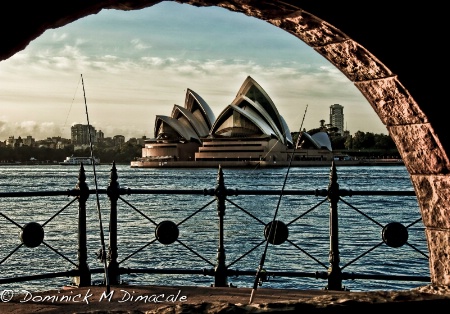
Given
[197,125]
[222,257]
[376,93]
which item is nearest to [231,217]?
[222,257]

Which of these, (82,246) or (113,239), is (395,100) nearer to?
(113,239)

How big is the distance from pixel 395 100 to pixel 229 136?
68.8 meters

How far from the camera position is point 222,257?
5062mm

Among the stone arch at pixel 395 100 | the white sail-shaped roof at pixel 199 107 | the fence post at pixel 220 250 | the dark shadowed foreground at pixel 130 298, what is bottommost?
the dark shadowed foreground at pixel 130 298

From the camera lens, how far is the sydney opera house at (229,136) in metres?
59.3

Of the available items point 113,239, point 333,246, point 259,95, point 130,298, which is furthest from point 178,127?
point 130,298

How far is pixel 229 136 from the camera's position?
234 ft

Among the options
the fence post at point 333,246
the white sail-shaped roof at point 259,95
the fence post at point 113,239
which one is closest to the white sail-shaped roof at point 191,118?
the white sail-shaped roof at point 259,95

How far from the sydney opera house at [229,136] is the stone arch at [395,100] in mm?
45883

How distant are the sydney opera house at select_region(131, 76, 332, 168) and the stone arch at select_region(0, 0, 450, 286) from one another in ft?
151

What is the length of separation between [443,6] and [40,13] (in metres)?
1.57

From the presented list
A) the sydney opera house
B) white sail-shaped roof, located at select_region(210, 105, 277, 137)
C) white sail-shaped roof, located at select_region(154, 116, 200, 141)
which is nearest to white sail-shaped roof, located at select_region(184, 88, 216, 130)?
the sydney opera house

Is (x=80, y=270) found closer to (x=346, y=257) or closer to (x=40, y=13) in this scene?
(x=40, y=13)

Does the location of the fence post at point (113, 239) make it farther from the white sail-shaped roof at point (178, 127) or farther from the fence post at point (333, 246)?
the white sail-shaped roof at point (178, 127)
